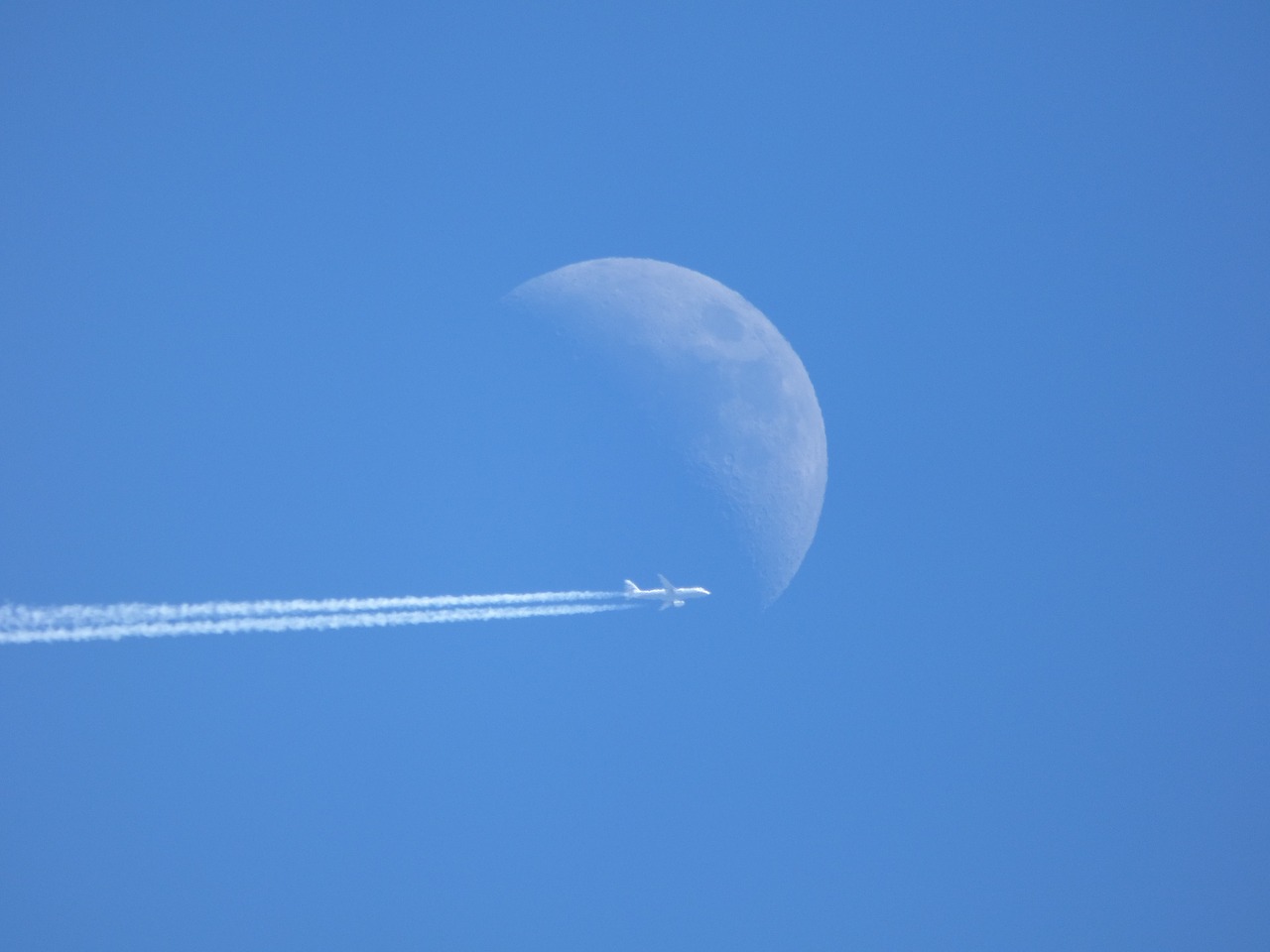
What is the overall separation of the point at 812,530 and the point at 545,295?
971 centimetres

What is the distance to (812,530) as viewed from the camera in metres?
32.2

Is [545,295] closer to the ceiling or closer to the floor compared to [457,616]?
closer to the ceiling

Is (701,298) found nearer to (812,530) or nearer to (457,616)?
(812,530)

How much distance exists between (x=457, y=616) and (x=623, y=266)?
33.7 ft

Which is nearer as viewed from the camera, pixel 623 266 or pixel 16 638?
pixel 16 638

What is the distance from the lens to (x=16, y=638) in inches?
963

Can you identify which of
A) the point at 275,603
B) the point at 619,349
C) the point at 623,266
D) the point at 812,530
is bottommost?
the point at 275,603

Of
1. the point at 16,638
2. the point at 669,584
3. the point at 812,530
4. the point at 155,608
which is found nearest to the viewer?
the point at 16,638


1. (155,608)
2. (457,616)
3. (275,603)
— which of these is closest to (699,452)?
(457,616)

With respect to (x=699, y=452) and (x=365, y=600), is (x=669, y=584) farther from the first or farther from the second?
(x=365, y=600)

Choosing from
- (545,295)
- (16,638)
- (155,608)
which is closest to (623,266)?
(545,295)

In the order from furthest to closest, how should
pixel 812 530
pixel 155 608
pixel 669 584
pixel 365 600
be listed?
pixel 669 584 < pixel 812 530 < pixel 365 600 < pixel 155 608

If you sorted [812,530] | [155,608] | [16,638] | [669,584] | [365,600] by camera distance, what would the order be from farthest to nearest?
[669,584]
[812,530]
[365,600]
[155,608]
[16,638]

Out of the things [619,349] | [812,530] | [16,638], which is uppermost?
[619,349]
